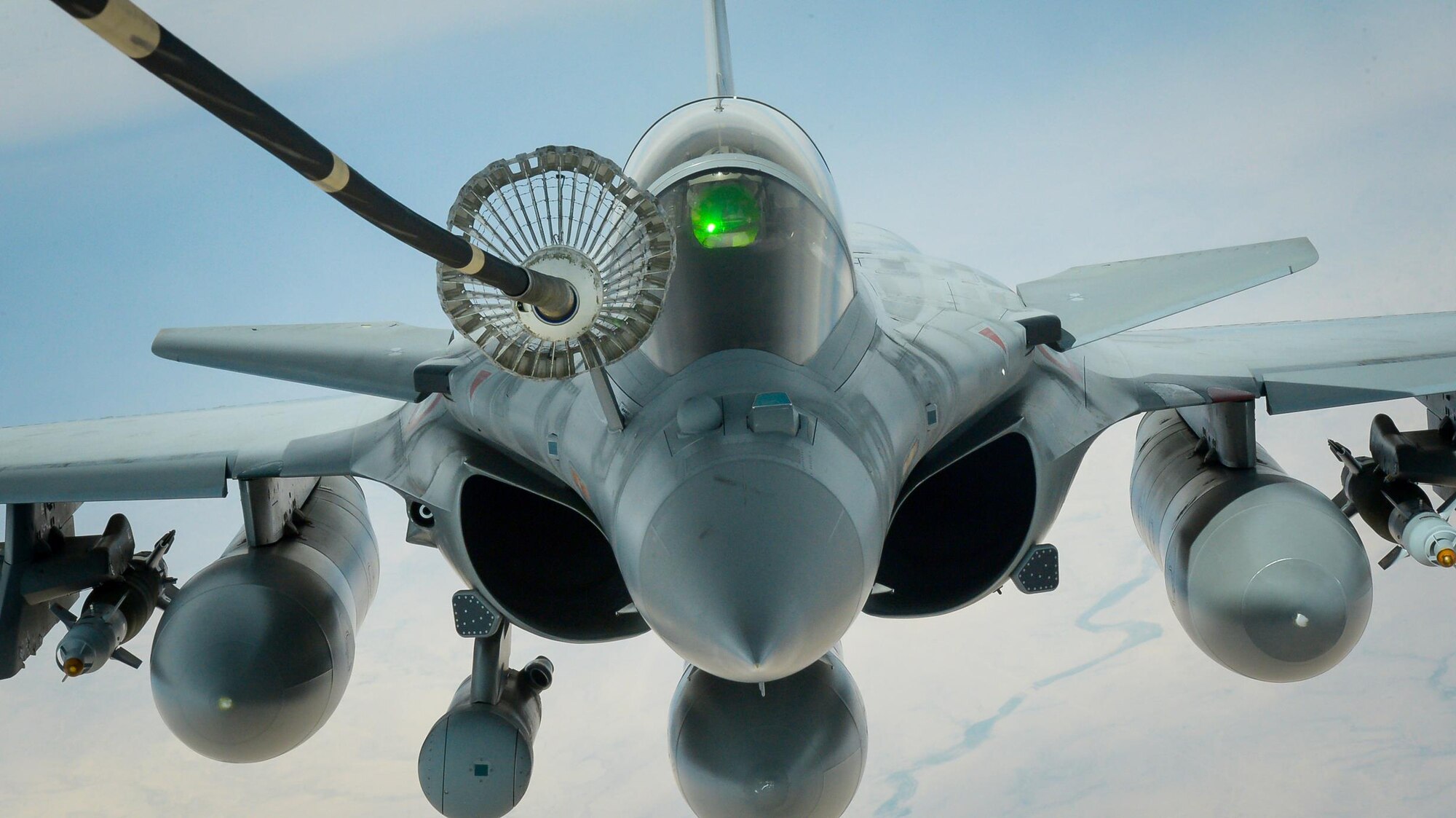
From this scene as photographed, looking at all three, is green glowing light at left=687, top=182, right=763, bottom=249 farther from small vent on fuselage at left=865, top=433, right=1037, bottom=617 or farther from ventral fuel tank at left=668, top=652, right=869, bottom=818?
ventral fuel tank at left=668, top=652, right=869, bottom=818

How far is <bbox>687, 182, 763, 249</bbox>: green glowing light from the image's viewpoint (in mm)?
3859

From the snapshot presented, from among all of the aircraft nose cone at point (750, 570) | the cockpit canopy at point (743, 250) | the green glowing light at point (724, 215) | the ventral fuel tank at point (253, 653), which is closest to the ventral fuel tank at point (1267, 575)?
the cockpit canopy at point (743, 250)

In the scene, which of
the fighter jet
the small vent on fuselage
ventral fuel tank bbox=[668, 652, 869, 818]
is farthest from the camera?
the small vent on fuselage

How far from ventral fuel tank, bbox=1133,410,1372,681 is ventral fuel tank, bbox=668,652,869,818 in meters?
1.73

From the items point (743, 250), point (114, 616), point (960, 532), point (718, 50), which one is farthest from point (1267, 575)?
point (114, 616)

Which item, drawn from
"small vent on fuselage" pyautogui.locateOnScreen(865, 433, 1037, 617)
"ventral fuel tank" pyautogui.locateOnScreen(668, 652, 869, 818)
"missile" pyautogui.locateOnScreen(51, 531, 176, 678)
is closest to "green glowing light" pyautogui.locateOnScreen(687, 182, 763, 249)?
"small vent on fuselage" pyautogui.locateOnScreen(865, 433, 1037, 617)

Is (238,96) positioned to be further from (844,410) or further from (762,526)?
(844,410)

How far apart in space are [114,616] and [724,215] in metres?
4.25

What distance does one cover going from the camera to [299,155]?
1934 mm

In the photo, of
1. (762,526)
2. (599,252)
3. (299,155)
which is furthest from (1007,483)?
(299,155)

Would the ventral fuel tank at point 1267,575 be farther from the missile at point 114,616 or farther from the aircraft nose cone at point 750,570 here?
the missile at point 114,616

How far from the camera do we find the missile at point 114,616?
562 centimetres

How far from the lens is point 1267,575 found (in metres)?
5.05

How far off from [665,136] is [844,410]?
55.7 inches
